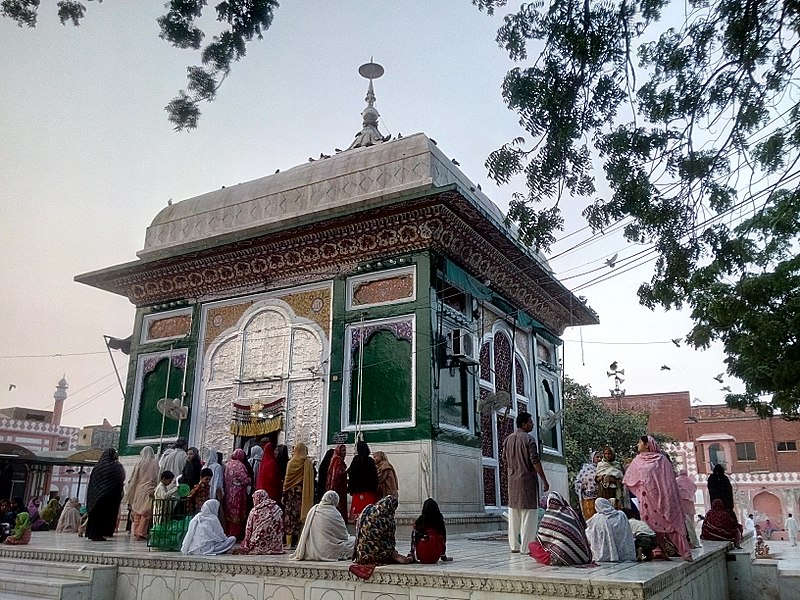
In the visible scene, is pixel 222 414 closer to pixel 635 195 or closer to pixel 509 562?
pixel 509 562

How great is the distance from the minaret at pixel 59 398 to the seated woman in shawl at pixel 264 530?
117ft

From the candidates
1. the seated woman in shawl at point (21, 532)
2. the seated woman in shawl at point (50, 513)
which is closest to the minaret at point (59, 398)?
the seated woman in shawl at point (50, 513)

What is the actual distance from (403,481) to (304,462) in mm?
2078

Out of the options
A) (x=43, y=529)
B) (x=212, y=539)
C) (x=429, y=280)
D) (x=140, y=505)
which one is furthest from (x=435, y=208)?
(x=43, y=529)

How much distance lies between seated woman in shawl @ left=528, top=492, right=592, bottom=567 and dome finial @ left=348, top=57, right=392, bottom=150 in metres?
10.4

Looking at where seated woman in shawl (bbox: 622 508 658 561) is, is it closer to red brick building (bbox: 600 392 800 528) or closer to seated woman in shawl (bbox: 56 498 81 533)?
seated woman in shawl (bbox: 56 498 81 533)

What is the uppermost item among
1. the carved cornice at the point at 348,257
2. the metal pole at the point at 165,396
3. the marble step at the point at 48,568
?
the carved cornice at the point at 348,257

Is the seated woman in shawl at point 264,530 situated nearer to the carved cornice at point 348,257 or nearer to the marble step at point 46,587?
the marble step at point 46,587

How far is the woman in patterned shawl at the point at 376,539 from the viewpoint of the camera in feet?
20.1

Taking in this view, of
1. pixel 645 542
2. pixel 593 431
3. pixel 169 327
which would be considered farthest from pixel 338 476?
pixel 593 431

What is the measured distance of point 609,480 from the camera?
843 cm

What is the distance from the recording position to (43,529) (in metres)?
14.2

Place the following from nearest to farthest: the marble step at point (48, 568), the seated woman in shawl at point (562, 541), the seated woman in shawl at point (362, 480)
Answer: the seated woman in shawl at point (562, 541) → the marble step at point (48, 568) → the seated woman in shawl at point (362, 480)

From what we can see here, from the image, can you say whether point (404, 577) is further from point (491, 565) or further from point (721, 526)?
point (721, 526)
